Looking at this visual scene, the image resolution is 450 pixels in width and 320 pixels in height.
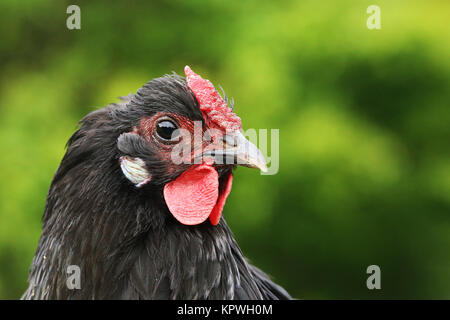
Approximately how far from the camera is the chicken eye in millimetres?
2131

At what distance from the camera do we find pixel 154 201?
2135 mm

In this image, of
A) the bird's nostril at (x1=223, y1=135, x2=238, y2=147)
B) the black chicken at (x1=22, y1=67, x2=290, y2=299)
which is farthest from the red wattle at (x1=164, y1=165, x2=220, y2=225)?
the bird's nostril at (x1=223, y1=135, x2=238, y2=147)

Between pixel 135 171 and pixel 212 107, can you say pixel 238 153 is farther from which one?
pixel 135 171

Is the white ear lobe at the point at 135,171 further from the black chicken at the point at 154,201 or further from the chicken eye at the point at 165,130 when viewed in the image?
the chicken eye at the point at 165,130

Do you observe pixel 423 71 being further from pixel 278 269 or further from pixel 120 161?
pixel 120 161

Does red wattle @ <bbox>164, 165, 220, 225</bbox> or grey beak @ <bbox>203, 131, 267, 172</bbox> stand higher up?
grey beak @ <bbox>203, 131, 267, 172</bbox>

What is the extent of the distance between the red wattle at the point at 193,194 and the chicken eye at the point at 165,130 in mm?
142

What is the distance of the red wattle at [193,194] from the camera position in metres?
2.09

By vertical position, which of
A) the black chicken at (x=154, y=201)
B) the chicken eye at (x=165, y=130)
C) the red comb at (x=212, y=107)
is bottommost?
the black chicken at (x=154, y=201)

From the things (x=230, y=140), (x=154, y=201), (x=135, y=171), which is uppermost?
(x=230, y=140)

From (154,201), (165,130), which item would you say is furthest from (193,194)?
(165,130)

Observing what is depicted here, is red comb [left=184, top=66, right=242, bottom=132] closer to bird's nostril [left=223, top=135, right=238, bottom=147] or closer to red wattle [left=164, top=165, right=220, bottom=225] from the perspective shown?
bird's nostril [left=223, top=135, right=238, bottom=147]

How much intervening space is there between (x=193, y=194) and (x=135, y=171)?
233 mm

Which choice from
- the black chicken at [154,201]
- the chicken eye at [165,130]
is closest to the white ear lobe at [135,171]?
the black chicken at [154,201]
